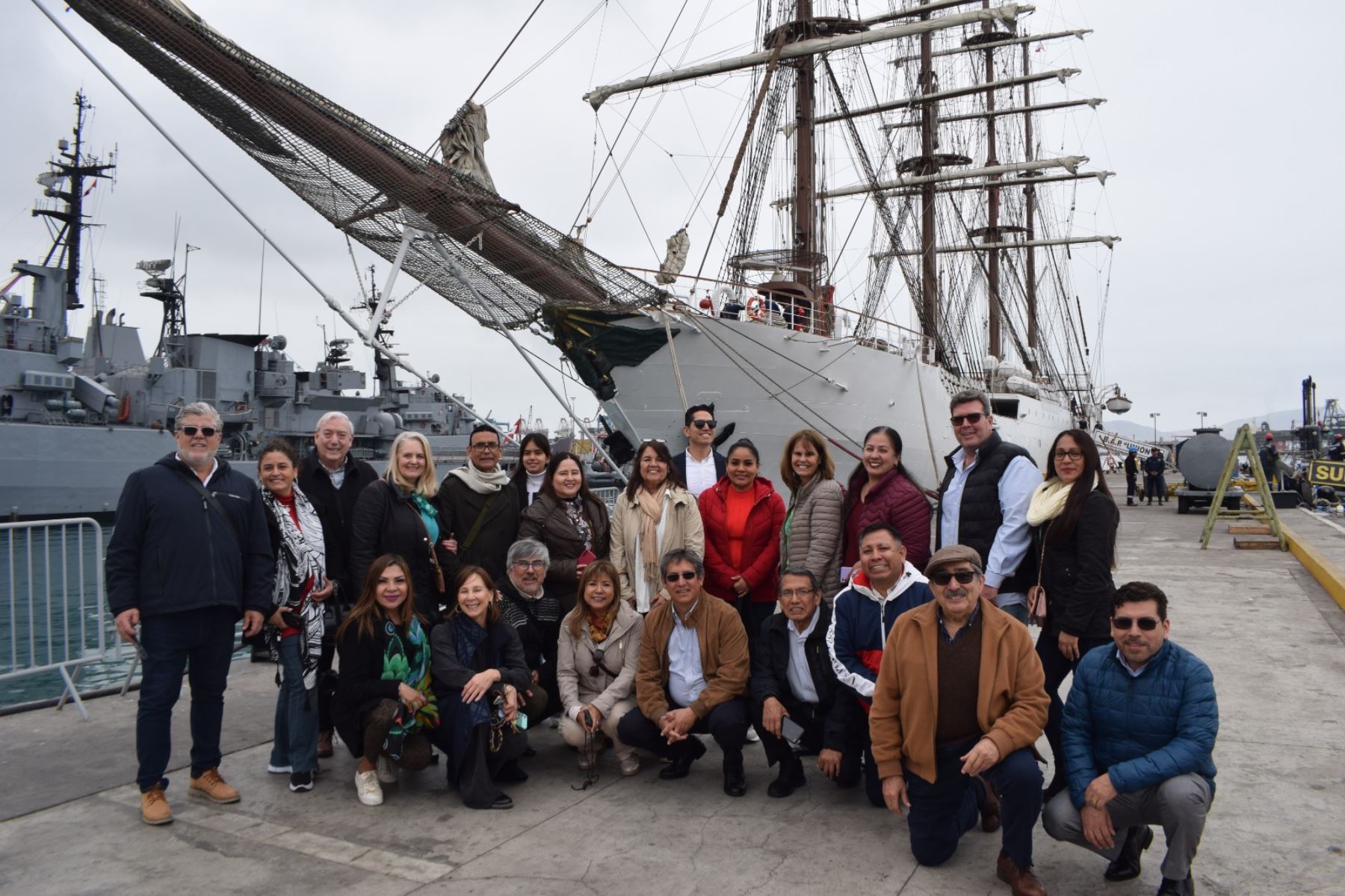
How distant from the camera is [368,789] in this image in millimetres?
3756

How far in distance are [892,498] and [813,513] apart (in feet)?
1.42

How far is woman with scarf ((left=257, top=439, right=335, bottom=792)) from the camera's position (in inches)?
155

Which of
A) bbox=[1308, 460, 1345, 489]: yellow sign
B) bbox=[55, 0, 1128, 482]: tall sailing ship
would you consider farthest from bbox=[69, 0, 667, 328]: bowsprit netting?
bbox=[1308, 460, 1345, 489]: yellow sign

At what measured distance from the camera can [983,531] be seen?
3973 millimetres

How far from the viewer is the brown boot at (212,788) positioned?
3725mm

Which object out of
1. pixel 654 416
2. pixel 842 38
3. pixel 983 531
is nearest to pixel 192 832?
pixel 983 531

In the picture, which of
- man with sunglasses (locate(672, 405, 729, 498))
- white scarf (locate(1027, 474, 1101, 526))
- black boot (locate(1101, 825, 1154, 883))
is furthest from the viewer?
man with sunglasses (locate(672, 405, 729, 498))

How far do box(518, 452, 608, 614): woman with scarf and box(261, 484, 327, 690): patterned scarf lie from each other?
3.53 feet

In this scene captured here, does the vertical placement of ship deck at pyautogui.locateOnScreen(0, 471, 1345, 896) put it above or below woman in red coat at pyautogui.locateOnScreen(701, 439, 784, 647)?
below

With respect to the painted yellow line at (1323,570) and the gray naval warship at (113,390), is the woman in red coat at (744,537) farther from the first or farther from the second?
the gray naval warship at (113,390)

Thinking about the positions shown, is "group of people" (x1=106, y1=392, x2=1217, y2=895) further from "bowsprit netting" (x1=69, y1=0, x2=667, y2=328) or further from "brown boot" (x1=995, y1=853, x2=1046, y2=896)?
"bowsprit netting" (x1=69, y1=0, x2=667, y2=328)

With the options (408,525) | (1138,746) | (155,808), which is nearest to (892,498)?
(1138,746)

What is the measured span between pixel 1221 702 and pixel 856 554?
2.50m

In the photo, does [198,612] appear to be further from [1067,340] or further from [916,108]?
[1067,340]
